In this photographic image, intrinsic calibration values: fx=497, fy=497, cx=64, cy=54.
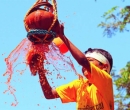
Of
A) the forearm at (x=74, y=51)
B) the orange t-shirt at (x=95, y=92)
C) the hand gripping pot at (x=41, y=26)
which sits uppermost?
the hand gripping pot at (x=41, y=26)

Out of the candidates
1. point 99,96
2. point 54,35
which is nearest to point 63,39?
point 54,35

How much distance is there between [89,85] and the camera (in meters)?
5.29

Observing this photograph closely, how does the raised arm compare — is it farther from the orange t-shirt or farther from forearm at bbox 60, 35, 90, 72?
the orange t-shirt

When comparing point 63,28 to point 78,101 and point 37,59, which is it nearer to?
point 37,59

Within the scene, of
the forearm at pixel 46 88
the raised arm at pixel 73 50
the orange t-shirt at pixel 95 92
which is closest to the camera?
the raised arm at pixel 73 50

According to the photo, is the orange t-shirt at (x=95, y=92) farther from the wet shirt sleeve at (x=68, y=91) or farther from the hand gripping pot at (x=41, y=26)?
the hand gripping pot at (x=41, y=26)

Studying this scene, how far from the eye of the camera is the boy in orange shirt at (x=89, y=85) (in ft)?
16.0

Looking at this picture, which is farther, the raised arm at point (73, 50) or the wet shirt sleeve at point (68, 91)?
the wet shirt sleeve at point (68, 91)

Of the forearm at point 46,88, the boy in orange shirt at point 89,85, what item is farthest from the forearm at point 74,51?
the forearm at point 46,88

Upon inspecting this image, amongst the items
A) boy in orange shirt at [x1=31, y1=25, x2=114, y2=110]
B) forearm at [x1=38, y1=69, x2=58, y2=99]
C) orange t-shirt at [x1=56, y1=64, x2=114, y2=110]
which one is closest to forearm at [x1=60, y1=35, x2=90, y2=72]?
boy in orange shirt at [x1=31, y1=25, x2=114, y2=110]

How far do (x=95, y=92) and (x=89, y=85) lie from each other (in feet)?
0.59

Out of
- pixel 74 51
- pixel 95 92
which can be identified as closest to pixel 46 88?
pixel 95 92

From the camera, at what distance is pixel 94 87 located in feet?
17.0

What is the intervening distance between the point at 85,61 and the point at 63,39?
1.01 feet
